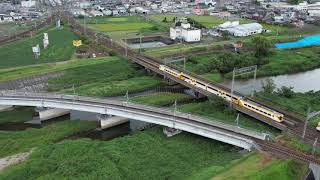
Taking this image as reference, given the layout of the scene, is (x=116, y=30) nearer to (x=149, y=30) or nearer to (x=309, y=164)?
(x=149, y=30)

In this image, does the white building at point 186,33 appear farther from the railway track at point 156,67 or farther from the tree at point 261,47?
the tree at point 261,47

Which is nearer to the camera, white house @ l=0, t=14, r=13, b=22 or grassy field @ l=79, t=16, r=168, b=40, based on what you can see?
grassy field @ l=79, t=16, r=168, b=40

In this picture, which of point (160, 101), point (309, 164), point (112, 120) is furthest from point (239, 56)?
point (309, 164)

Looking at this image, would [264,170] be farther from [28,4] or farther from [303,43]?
[28,4]

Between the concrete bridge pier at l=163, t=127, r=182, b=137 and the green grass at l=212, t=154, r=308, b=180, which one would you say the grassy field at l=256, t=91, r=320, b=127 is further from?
the concrete bridge pier at l=163, t=127, r=182, b=137

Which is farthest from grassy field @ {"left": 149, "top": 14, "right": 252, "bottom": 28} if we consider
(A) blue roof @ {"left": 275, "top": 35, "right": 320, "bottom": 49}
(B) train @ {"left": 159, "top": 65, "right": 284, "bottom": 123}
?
(B) train @ {"left": 159, "top": 65, "right": 284, "bottom": 123}

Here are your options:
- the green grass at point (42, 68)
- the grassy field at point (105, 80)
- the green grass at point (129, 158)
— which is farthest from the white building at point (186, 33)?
the green grass at point (129, 158)
